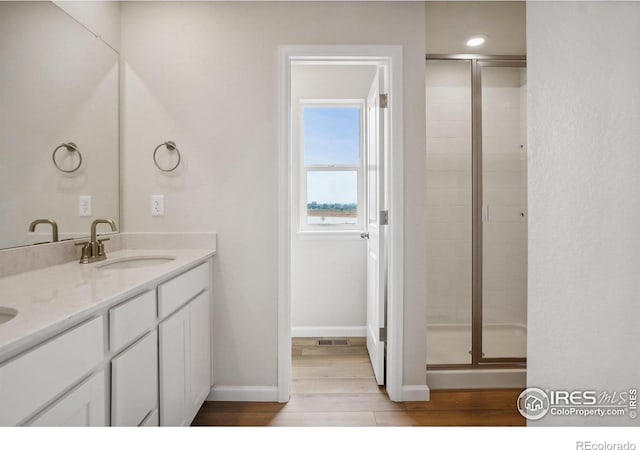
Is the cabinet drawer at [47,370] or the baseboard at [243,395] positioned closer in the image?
the cabinet drawer at [47,370]

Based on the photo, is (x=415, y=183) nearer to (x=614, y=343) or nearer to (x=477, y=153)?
(x=477, y=153)

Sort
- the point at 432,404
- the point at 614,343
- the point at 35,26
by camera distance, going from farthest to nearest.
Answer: the point at 432,404
the point at 35,26
the point at 614,343

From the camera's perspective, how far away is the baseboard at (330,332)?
312 centimetres

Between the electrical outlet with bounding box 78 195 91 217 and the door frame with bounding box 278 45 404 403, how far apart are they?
102cm

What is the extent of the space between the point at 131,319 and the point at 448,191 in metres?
2.00

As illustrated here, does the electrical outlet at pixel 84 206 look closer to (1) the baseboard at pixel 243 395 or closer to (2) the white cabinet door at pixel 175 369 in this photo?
(2) the white cabinet door at pixel 175 369

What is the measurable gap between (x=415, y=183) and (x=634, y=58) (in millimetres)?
1402

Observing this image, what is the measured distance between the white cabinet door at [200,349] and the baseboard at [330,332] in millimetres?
1242

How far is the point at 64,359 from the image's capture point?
0.84 meters

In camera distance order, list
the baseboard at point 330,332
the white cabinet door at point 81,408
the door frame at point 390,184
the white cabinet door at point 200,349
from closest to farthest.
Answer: the white cabinet door at point 81,408, the white cabinet door at point 200,349, the door frame at point 390,184, the baseboard at point 330,332

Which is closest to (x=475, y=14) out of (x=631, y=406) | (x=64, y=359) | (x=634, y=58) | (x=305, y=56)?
(x=305, y=56)

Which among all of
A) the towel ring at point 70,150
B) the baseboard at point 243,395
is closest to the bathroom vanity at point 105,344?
the baseboard at point 243,395

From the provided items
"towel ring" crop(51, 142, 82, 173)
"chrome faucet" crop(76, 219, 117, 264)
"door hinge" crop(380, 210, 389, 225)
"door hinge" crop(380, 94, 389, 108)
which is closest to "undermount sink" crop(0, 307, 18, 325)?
"chrome faucet" crop(76, 219, 117, 264)

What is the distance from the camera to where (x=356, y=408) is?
1968 mm
